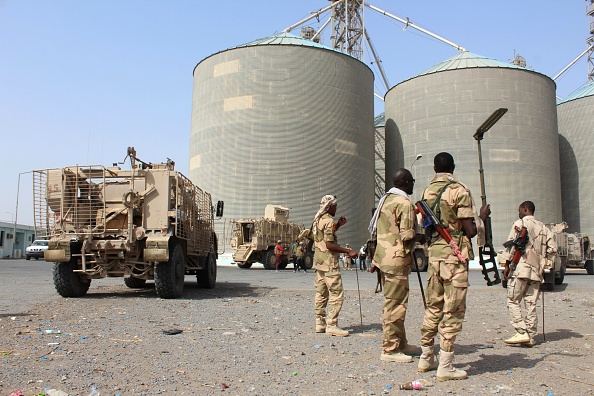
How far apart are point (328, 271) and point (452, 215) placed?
2.39 meters

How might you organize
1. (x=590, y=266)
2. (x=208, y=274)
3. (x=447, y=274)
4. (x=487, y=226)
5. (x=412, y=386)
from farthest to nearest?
(x=590, y=266)
(x=208, y=274)
(x=487, y=226)
(x=447, y=274)
(x=412, y=386)

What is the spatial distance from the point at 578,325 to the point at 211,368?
5.78 m

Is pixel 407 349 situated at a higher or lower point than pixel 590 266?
lower

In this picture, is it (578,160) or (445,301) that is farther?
(578,160)

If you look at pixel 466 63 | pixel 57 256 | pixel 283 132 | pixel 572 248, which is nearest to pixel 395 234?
pixel 57 256

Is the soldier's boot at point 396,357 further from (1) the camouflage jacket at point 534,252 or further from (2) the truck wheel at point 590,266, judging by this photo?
(2) the truck wheel at point 590,266

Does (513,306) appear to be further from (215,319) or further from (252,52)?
(252,52)

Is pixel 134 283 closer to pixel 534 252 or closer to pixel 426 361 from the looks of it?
pixel 534 252

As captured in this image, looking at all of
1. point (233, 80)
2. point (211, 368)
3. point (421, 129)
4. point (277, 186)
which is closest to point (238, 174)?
point (277, 186)

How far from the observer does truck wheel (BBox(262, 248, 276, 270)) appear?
2797 centimetres

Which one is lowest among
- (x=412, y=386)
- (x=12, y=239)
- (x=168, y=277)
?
(x=412, y=386)

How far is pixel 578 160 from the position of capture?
47.4m

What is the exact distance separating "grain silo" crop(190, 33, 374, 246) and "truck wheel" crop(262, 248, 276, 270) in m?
8.87

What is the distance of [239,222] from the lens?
28.9 metres
